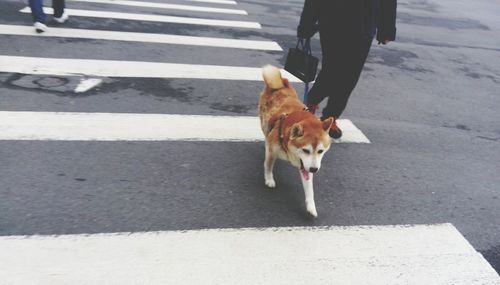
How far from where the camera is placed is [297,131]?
3.21 metres

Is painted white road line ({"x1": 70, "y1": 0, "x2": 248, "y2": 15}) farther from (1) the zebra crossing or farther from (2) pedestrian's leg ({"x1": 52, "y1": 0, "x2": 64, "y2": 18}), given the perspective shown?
(1) the zebra crossing

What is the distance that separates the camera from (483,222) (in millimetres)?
3662

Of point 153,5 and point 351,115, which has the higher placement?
point 153,5

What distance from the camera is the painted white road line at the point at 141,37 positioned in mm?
6920

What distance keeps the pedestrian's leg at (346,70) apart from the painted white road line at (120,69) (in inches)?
67.0

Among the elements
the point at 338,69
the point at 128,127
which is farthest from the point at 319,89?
the point at 128,127

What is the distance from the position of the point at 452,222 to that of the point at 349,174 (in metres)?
0.93

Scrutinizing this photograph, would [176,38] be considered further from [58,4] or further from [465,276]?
[465,276]

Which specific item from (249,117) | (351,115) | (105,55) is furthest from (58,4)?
(351,115)

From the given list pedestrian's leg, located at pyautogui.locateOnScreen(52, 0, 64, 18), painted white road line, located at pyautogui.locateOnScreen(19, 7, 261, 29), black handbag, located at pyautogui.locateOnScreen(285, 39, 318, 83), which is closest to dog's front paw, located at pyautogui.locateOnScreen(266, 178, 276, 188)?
black handbag, located at pyautogui.locateOnScreen(285, 39, 318, 83)

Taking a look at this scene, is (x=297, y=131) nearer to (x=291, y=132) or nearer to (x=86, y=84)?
(x=291, y=132)

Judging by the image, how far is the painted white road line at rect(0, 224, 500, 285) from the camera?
2.70 meters

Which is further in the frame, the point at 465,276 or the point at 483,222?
the point at 483,222

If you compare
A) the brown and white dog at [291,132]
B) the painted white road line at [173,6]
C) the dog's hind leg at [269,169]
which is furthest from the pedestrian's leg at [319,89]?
the painted white road line at [173,6]
